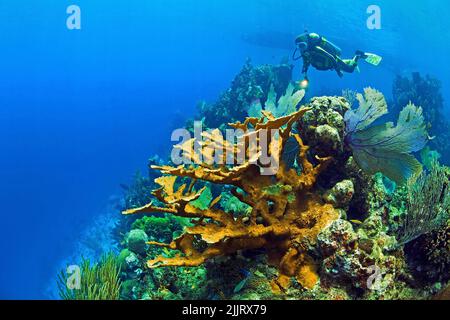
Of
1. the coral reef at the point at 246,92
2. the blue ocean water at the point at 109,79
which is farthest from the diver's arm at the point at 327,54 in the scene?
the blue ocean water at the point at 109,79

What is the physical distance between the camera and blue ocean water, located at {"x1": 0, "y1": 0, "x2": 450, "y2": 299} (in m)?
36.2

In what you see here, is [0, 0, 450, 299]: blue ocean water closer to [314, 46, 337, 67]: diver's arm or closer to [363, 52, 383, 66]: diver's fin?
[314, 46, 337, 67]: diver's arm

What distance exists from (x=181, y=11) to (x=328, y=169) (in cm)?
13467

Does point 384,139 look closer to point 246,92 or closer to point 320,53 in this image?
point 320,53

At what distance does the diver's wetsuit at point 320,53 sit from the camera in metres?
7.55

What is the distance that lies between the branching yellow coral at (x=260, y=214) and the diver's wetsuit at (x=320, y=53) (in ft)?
14.1

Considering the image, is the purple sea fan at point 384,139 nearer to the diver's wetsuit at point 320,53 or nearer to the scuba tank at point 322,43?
the diver's wetsuit at point 320,53

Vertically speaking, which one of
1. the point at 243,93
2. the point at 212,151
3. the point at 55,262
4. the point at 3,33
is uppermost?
the point at 3,33

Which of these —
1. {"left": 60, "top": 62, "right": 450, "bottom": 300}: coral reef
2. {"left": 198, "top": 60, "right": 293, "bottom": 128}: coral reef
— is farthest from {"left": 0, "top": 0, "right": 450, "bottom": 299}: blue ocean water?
{"left": 60, "top": 62, "right": 450, "bottom": 300}: coral reef

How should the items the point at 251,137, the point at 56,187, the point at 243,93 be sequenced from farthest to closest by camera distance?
the point at 56,187
the point at 243,93
the point at 251,137

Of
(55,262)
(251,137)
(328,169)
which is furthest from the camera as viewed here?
(55,262)

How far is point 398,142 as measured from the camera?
4301 mm

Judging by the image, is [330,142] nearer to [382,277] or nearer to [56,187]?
[382,277]

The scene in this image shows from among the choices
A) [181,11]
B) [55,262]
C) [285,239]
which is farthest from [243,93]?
[181,11]
